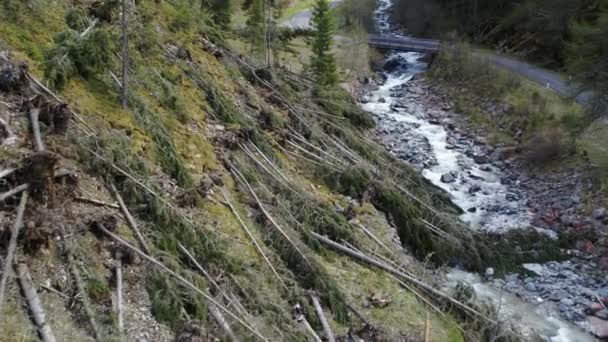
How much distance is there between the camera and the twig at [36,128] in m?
7.77

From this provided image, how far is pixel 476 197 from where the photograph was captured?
69.6 ft

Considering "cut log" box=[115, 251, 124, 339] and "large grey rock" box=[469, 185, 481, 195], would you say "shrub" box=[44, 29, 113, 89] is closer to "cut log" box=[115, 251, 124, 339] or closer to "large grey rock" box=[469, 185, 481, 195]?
"cut log" box=[115, 251, 124, 339]

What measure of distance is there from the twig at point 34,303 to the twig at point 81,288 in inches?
20.8

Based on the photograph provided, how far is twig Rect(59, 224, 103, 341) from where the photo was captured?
6.16 meters

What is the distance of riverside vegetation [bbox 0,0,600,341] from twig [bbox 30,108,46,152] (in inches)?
2.4

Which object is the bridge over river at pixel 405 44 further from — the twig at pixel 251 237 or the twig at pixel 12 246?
the twig at pixel 12 246

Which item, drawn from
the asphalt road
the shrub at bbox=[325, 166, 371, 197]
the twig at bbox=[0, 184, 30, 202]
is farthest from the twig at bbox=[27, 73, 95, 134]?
the asphalt road

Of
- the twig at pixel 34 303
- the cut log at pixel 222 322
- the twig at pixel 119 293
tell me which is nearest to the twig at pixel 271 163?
the cut log at pixel 222 322

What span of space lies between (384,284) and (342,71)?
27137 millimetres

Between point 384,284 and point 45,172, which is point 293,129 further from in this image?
point 45,172

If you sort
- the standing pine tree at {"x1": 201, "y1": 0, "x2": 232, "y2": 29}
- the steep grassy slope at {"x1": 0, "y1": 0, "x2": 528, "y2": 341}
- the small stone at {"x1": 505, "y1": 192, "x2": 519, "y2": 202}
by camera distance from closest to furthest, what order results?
the steep grassy slope at {"x1": 0, "y1": 0, "x2": 528, "y2": 341}, the small stone at {"x1": 505, "y1": 192, "x2": 519, "y2": 202}, the standing pine tree at {"x1": 201, "y1": 0, "x2": 232, "y2": 29}

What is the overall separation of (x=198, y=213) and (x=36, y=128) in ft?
10.6

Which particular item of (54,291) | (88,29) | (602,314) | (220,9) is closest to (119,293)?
(54,291)

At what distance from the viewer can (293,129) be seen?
16.7 m
